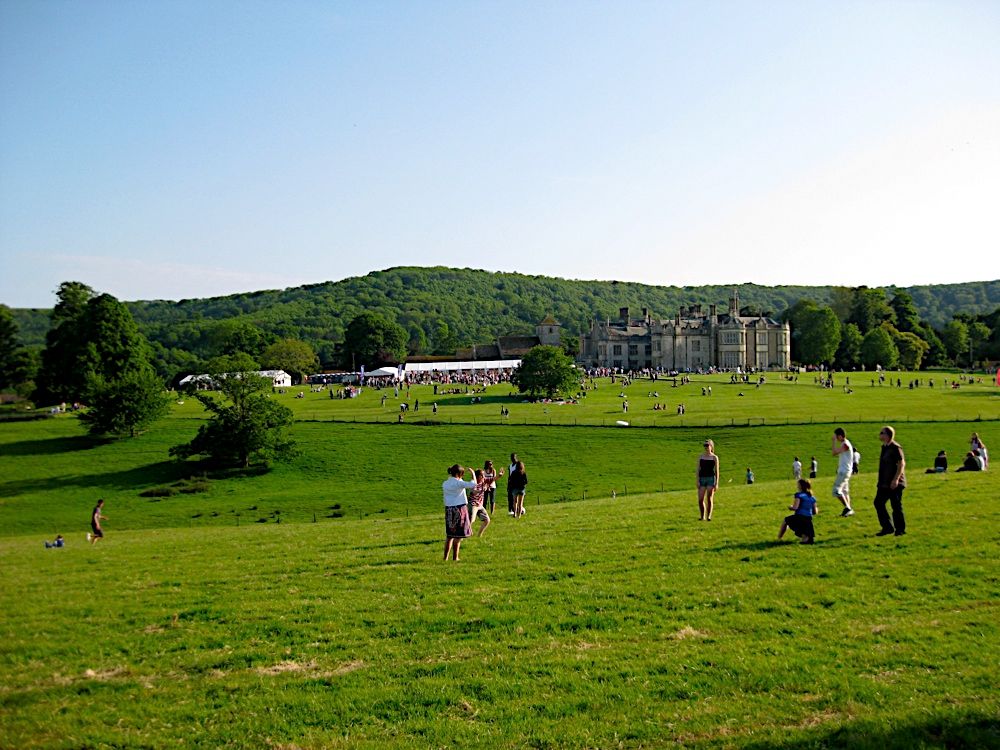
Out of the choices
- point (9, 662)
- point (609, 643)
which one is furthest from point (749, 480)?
point (9, 662)

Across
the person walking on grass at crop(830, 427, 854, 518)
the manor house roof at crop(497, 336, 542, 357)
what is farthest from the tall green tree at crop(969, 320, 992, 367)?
the person walking on grass at crop(830, 427, 854, 518)

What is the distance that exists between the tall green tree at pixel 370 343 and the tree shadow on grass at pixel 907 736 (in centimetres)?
12704

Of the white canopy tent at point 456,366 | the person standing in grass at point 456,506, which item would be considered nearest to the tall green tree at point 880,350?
the white canopy tent at point 456,366

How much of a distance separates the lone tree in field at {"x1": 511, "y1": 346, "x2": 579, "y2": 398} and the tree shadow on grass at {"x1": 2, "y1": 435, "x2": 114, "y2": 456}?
35.7 meters

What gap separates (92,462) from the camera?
48.2m

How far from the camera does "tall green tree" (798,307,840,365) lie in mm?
110125

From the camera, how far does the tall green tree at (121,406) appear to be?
53.8 meters

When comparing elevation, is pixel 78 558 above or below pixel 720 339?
below

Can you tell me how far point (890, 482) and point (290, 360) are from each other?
360 feet

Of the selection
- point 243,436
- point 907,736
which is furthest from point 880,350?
point 907,736

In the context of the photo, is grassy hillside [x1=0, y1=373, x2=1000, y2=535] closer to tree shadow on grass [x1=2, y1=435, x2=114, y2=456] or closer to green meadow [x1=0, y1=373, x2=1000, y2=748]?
tree shadow on grass [x1=2, y1=435, x2=114, y2=456]

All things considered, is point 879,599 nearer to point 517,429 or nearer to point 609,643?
point 609,643

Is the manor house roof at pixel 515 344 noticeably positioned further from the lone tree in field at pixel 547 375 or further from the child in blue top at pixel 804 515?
the child in blue top at pixel 804 515

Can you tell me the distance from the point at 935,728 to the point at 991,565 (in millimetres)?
5525
